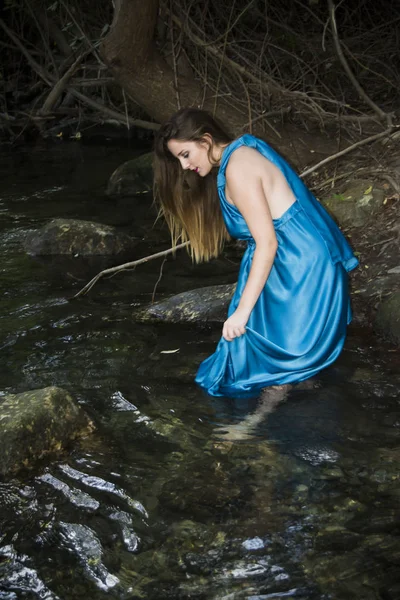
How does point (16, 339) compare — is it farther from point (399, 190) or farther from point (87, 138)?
point (87, 138)

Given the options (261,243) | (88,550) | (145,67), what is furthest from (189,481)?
(145,67)

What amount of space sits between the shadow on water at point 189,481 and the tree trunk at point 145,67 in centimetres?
273

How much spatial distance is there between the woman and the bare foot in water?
69mm

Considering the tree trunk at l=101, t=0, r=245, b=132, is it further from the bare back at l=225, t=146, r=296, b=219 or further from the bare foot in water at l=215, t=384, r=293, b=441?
the bare foot in water at l=215, t=384, r=293, b=441

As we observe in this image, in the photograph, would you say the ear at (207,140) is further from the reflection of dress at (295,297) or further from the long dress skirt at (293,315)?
the long dress skirt at (293,315)

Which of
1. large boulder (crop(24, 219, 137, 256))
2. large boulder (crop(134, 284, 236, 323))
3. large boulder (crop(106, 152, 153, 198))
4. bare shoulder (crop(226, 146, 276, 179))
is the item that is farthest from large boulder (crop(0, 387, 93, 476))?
large boulder (crop(106, 152, 153, 198))

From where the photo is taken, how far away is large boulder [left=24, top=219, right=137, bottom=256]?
6773 millimetres

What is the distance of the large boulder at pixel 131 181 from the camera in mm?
8969

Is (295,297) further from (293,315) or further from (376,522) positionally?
(376,522)

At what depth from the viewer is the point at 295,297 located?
3643 millimetres

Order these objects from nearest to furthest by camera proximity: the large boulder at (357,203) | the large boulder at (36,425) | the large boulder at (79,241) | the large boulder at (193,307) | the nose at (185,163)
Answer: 1. the large boulder at (36,425)
2. the nose at (185,163)
3. the large boulder at (193,307)
4. the large boulder at (357,203)
5. the large boulder at (79,241)

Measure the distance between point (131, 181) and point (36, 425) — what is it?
588 centimetres

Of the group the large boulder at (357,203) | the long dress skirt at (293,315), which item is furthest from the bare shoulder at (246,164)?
the large boulder at (357,203)

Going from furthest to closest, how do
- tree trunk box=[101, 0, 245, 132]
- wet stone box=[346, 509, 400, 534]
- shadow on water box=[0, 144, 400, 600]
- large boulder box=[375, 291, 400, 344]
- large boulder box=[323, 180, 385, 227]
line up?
tree trunk box=[101, 0, 245, 132], large boulder box=[323, 180, 385, 227], large boulder box=[375, 291, 400, 344], wet stone box=[346, 509, 400, 534], shadow on water box=[0, 144, 400, 600]
